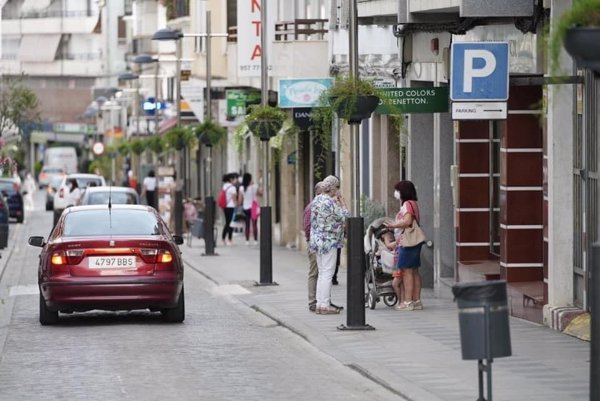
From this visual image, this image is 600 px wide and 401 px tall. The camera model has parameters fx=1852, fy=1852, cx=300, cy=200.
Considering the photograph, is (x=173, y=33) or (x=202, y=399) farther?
(x=173, y=33)

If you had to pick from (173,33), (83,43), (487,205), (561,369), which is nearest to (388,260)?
(487,205)

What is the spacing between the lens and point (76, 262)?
A: 21.0m

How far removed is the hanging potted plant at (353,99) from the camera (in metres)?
20.1

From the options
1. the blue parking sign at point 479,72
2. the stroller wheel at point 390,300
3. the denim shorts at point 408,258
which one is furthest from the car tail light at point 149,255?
the blue parking sign at point 479,72

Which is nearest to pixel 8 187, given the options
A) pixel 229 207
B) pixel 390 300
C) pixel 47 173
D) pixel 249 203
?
pixel 229 207

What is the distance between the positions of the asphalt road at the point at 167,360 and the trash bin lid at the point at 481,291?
253cm

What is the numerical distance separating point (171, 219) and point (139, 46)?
4534 cm

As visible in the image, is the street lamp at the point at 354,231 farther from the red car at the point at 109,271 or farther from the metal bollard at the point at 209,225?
the metal bollard at the point at 209,225

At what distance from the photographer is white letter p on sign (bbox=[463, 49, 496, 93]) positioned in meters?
19.6

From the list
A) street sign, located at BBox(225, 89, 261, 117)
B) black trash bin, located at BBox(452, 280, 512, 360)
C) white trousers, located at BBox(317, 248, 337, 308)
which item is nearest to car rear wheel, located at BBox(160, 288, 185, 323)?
white trousers, located at BBox(317, 248, 337, 308)

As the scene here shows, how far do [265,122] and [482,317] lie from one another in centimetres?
1719

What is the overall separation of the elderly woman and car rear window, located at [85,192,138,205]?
1551cm

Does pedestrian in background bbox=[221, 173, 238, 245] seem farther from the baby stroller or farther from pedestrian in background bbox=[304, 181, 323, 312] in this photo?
pedestrian in background bbox=[304, 181, 323, 312]

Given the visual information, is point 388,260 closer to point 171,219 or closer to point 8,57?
point 171,219
